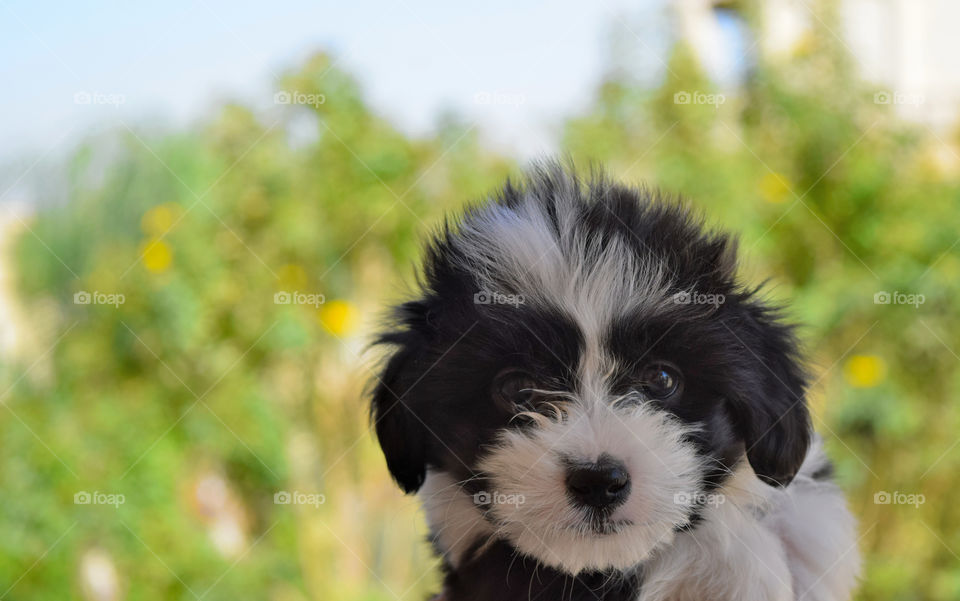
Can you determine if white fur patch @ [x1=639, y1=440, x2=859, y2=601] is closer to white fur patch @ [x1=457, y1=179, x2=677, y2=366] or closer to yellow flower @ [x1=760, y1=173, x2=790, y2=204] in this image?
white fur patch @ [x1=457, y1=179, x2=677, y2=366]

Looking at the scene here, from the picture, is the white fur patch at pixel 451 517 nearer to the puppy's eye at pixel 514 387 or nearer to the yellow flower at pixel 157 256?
the puppy's eye at pixel 514 387

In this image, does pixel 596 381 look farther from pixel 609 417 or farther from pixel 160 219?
pixel 160 219

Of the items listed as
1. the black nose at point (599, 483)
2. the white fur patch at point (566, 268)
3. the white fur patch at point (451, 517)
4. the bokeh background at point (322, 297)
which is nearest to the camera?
the black nose at point (599, 483)

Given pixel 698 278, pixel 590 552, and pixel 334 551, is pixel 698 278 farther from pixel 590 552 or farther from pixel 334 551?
pixel 334 551

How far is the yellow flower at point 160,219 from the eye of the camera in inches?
199

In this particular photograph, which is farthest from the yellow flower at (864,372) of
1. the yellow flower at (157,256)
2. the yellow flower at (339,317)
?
the yellow flower at (157,256)

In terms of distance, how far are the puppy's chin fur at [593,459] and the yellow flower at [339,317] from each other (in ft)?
11.7

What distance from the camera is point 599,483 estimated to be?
1543mm

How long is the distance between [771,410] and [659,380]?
10.7 inches

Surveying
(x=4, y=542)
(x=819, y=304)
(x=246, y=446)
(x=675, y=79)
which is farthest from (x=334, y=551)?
(x=675, y=79)

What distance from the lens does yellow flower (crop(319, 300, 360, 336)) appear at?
A: 16.9 feet

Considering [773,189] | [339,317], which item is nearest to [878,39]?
[773,189]

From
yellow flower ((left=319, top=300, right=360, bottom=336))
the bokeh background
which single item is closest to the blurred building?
the bokeh background

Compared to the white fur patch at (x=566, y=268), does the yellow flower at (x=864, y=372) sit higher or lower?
lower
